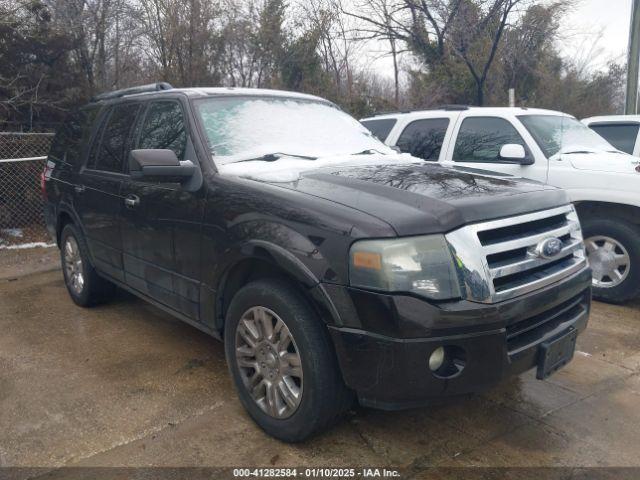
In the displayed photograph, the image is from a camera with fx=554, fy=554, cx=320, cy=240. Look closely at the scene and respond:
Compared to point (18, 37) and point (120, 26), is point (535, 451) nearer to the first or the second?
point (18, 37)

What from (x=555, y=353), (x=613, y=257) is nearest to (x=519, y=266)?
(x=555, y=353)

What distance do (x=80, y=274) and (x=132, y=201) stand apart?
1679 millimetres

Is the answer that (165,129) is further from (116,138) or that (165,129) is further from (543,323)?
(543,323)

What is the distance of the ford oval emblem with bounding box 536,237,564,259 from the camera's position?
273cm

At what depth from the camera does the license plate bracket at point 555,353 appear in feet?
8.64

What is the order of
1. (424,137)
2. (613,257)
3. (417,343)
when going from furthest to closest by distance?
1. (424,137)
2. (613,257)
3. (417,343)

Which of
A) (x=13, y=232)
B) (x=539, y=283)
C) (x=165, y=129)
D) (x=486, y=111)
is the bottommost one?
(x=13, y=232)

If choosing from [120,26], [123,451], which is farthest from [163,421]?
[120,26]

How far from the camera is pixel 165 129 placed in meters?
3.75

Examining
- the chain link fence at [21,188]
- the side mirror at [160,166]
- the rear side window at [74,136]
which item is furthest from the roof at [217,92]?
the chain link fence at [21,188]

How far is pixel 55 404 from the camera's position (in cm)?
332

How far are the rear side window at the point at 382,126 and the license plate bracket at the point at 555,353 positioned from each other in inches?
169

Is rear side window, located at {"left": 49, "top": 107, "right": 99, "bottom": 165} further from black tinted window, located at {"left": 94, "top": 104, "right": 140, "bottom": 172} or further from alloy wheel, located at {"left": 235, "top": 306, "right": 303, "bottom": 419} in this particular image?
alloy wheel, located at {"left": 235, "top": 306, "right": 303, "bottom": 419}

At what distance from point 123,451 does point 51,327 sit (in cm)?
227
